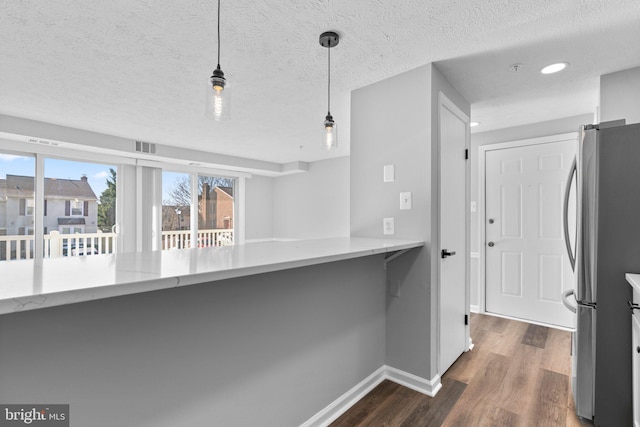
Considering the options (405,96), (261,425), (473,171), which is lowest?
(261,425)

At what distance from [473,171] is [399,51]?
91.6 inches

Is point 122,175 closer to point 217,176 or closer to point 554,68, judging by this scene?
point 217,176

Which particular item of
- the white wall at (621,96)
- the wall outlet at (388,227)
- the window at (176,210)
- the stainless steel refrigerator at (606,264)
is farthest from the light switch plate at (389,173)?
the window at (176,210)

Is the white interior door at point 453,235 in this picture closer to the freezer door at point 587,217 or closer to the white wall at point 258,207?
the freezer door at point 587,217

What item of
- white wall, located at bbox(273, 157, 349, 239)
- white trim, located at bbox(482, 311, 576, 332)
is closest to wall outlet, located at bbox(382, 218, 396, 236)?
white trim, located at bbox(482, 311, 576, 332)

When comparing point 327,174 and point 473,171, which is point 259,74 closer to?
point 473,171

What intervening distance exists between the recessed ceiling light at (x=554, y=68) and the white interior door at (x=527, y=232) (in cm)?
128

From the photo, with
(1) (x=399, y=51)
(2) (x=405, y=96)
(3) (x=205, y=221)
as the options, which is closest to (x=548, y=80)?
(2) (x=405, y=96)

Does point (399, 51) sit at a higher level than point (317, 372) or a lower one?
higher

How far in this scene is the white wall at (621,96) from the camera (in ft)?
7.22

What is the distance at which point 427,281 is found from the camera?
2.12 metres

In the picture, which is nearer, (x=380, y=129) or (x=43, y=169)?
(x=380, y=129)

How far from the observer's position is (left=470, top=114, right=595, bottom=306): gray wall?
3.25 metres

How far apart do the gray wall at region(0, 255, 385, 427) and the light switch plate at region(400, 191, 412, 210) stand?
51 cm
